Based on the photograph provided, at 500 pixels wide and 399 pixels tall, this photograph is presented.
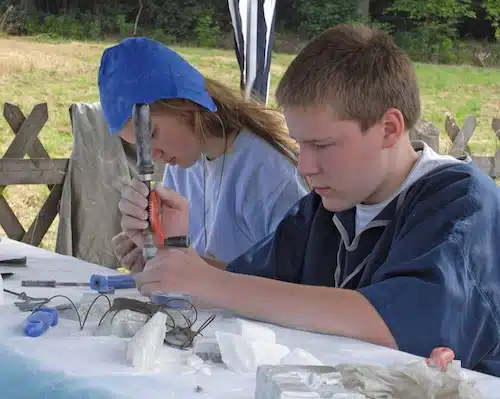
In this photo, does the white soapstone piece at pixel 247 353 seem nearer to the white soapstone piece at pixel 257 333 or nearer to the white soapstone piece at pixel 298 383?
the white soapstone piece at pixel 257 333

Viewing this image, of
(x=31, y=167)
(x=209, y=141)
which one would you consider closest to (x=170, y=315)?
(x=209, y=141)

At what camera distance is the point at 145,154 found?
170cm

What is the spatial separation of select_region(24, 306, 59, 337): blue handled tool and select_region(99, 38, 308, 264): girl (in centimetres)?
47

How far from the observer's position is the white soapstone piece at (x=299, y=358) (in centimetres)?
128

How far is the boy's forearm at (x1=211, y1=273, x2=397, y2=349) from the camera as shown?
4.90 feet

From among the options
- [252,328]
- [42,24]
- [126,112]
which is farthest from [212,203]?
[42,24]

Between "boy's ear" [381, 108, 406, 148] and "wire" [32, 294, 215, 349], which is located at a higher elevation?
"boy's ear" [381, 108, 406, 148]

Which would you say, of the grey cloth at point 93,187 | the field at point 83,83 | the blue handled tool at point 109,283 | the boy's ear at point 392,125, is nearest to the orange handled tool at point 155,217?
the blue handled tool at point 109,283

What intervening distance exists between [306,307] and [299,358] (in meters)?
0.26

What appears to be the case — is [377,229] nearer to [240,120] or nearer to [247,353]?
[247,353]

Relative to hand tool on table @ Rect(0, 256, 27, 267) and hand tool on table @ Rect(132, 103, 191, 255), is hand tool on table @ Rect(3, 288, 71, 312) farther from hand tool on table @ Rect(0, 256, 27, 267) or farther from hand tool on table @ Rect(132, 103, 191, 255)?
hand tool on table @ Rect(0, 256, 27, 267)

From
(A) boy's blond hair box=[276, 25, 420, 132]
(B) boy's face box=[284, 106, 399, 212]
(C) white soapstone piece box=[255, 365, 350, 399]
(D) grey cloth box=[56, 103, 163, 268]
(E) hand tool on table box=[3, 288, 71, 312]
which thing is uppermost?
(A) boy's blond hair box=[276, 25, 420, 132]

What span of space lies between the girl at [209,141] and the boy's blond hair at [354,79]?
1.45 ft

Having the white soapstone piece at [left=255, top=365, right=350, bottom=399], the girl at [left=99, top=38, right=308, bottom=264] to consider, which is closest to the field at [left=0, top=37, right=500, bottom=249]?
the girl at [left=99, top=38, right=308, bottom=264]
